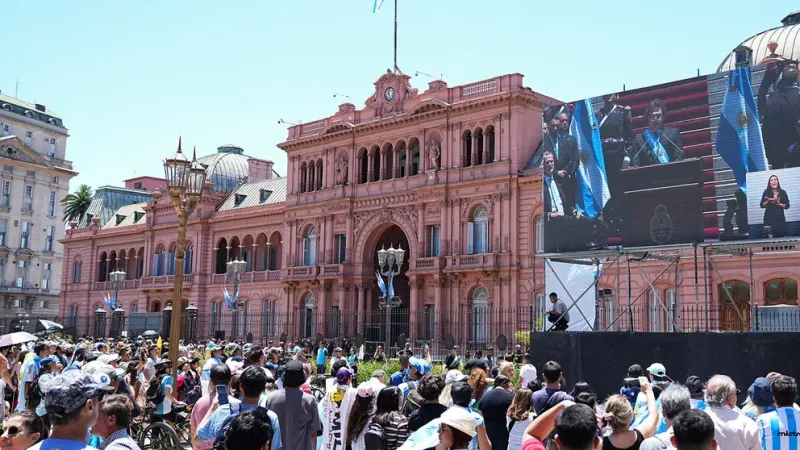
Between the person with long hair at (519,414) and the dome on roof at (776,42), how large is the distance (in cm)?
3856

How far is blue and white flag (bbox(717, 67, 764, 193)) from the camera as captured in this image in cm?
2141

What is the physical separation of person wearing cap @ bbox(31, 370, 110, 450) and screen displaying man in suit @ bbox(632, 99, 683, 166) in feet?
65.8

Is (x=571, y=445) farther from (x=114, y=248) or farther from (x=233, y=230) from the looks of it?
(x=114, y=248)

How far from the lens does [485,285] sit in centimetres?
4122

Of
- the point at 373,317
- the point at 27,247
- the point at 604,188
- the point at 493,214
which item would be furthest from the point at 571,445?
the point at 27,247

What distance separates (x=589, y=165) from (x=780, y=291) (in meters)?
13.3

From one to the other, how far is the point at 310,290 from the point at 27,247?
4567 centimetres

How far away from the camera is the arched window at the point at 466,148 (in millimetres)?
42875

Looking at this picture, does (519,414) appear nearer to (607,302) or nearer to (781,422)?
(781,422)

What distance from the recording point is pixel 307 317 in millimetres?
50000

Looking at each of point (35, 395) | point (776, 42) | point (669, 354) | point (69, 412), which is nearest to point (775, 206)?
point (669, 354)

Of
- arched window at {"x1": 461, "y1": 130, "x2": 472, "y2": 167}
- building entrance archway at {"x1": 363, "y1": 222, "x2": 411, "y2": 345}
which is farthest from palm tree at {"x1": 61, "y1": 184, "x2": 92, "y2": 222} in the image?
arched window at {"x1": 461, "y1": 130, "x2": 472, "y2": 167}

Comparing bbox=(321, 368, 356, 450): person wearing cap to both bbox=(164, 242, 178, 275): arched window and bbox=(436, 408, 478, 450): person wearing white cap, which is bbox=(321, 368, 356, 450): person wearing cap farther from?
bbox=(164, 242, 178, 275): arched window

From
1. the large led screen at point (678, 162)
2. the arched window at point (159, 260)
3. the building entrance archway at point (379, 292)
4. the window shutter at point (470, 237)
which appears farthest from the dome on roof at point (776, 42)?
the arched window at point (159, 260)
